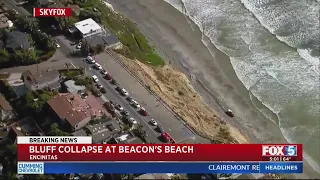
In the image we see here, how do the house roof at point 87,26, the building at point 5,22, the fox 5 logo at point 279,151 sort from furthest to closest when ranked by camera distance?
the building at point 5,22
the house roof at point 87,26
the fox 5 logo at point 279,151

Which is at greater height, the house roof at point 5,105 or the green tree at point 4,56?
the green tree at point 4,56

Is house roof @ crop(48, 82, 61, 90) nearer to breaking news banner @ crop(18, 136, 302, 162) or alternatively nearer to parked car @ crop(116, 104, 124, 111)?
parked car @ crop(116, 104, 124, 111)

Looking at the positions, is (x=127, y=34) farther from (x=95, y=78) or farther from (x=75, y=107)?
(x=75, y=107)

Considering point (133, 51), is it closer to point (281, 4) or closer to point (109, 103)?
point (109, 103)

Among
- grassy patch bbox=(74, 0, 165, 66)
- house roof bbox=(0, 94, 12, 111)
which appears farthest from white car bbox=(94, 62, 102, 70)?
house roof bbox=(0, 94, 12, 111)

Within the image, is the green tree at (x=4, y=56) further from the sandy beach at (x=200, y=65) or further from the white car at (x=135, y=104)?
the white car at (x=135, y=104)

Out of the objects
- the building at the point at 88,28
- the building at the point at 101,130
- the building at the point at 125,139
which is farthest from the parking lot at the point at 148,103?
the building at the point at 88,28

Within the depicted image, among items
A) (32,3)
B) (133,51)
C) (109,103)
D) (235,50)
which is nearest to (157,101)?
(109,103)
